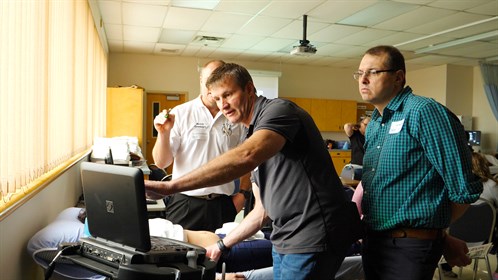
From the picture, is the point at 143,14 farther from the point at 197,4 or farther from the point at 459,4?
the point at 459,4

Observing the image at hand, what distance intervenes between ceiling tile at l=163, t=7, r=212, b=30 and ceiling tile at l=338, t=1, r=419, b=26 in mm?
2112

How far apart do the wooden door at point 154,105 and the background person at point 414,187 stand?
7.87m

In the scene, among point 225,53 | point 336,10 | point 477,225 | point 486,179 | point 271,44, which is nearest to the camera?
point 477,225

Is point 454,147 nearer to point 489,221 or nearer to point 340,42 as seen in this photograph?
point 489,221

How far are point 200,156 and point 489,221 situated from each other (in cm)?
231

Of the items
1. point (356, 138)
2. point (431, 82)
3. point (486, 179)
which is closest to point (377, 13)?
point (356, 138)

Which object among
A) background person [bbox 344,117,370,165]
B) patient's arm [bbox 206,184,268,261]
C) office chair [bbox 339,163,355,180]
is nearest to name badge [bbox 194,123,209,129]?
patient's arm [bbox 206,184,268,261]

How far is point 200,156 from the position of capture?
2455 mm

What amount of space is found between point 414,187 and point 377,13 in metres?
4.63

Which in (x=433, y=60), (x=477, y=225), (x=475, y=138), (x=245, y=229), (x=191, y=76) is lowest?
(x=477, y=225)

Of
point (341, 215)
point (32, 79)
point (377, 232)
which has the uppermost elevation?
point (32, 79)

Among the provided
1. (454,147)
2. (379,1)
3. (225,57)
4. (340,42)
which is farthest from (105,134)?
(454,147)

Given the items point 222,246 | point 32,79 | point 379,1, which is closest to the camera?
point 222,246

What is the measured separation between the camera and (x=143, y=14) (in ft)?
18.8
